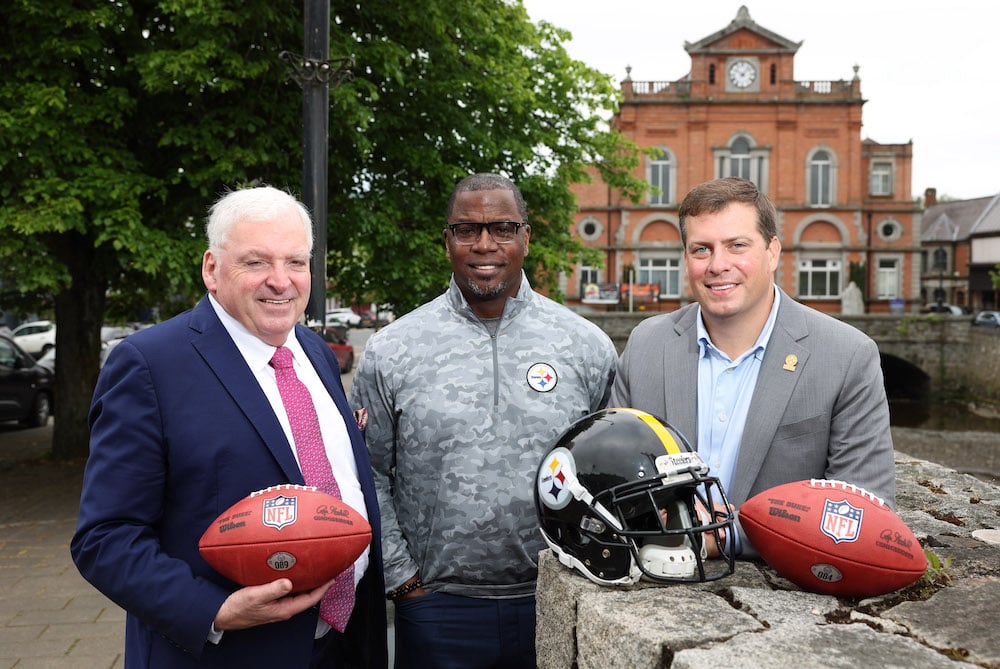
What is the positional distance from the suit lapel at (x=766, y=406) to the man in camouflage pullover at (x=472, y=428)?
0.84 m

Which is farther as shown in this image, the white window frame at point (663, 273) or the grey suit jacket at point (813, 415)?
the white window frame at point (663, 273)

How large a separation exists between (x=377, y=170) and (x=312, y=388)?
29.1 feet

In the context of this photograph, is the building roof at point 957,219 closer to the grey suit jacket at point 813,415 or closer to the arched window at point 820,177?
the arched window at point 820,177

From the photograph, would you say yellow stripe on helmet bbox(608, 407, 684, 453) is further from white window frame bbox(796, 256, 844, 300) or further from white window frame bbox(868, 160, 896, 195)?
white window frame bbox(868, 160, 896, 195)

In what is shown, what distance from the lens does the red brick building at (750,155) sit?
42.4 metres

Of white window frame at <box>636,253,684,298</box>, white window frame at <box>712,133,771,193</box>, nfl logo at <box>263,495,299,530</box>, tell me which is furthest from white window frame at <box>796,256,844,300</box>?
nfl logo at <box>263,495,299,530</box>

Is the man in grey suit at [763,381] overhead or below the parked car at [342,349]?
overhead

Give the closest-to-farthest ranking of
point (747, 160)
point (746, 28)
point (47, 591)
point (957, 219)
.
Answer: point (47, 591), point (746, 28), point (747, 160), point (957, 219)

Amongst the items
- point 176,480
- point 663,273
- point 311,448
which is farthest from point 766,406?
point 663,273

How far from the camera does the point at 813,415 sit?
8.84ft

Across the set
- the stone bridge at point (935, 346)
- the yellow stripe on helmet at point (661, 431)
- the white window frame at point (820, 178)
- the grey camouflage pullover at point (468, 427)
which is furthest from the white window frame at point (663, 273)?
the yellow stripe on helmet at point (661, 431)

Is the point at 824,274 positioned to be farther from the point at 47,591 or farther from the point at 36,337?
the point at 47,591

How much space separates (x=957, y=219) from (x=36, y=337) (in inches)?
2654

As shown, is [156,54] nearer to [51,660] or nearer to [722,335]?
[51,660]
